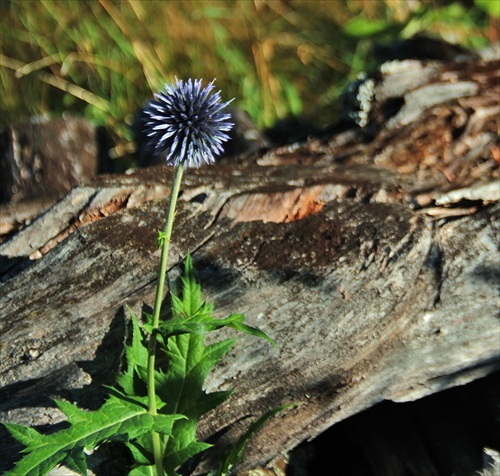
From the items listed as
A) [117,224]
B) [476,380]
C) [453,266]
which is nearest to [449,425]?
[476,380]

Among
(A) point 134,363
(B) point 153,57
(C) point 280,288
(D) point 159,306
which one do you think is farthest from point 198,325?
(B) point 153,57

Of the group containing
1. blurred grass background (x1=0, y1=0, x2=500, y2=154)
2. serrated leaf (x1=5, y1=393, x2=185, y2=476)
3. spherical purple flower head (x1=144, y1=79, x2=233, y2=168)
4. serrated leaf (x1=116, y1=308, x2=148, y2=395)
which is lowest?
serrated leaf (x1=5, y1=393, x2=185, y2=476)

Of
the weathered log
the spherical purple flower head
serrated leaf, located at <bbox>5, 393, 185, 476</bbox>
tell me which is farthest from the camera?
the weathered log

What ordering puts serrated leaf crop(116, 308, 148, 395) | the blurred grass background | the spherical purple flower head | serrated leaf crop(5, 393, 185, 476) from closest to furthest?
1. serrated leaf crop(5, 393, 185, 476)
2. the spherical purple flower head
3. serrated leaf crop(116, 308, 148, 395)
4. the blurred grass background

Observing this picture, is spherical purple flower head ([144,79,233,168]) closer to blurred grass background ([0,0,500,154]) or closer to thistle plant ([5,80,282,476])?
thistle plant ([5,80,282,476])

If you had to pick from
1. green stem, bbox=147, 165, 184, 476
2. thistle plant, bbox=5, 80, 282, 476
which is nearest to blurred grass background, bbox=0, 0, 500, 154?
thistle plant, bbox=5, 80, 282, 476

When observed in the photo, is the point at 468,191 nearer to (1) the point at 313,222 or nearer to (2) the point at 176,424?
(1) the point at 313,222

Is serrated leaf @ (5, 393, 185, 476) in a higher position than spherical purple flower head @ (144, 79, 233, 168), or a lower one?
lower

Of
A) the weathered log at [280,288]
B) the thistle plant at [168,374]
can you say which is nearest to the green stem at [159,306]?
the thistle plant at [168,374]
